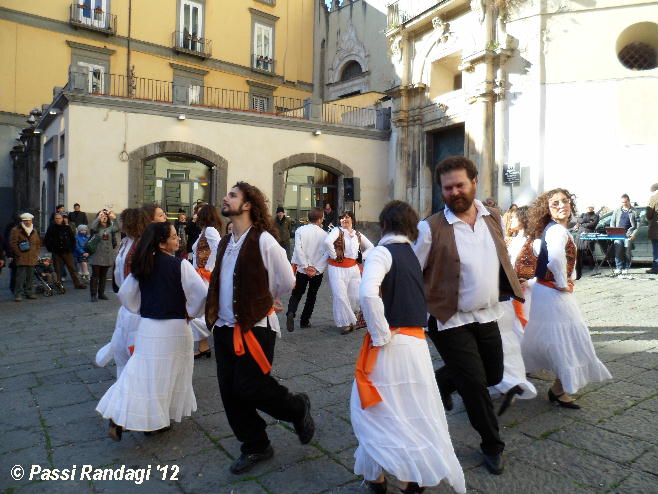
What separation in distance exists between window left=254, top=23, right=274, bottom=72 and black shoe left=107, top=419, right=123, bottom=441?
25223 mm

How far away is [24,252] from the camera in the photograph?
1012 cm

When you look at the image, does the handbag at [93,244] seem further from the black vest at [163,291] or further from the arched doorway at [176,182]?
the black vest at [163,291]

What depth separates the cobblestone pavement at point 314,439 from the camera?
302 centimetres

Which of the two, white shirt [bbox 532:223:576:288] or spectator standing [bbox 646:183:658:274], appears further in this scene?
spectator standing [bbox 646:183:658:274]

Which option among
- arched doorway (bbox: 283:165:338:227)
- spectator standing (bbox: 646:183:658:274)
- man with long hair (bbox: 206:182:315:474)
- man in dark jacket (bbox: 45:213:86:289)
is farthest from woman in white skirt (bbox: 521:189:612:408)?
arched doorway (bbox: 283:165:338:227)

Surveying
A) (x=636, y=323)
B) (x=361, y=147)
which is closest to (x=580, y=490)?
(x=636, y=323)

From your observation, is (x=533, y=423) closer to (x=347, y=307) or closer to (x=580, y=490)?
(x=580, y=490)

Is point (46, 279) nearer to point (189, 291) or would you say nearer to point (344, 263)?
point (344, 263)

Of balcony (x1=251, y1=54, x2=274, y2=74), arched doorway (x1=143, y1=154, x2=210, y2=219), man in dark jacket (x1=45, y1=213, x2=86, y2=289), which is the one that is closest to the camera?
man in dark jacket (x1=45, y1=213, x2=86, y2=289)

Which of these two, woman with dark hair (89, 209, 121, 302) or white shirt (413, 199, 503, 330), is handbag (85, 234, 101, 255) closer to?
woman with dark hair (89, 209, 121, 302)

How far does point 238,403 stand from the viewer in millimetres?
3184

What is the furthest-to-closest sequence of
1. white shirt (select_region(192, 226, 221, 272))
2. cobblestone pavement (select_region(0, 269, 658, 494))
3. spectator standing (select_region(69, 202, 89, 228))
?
spectator standing (select_region(69, 202, 89, 228)) → white shirt (select_region(192, 226, 221, 272)) → cobblestone pavement (select_region(0, 269, 658, 494))

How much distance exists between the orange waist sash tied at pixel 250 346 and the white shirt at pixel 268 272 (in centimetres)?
14

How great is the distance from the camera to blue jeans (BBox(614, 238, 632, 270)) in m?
11.5
